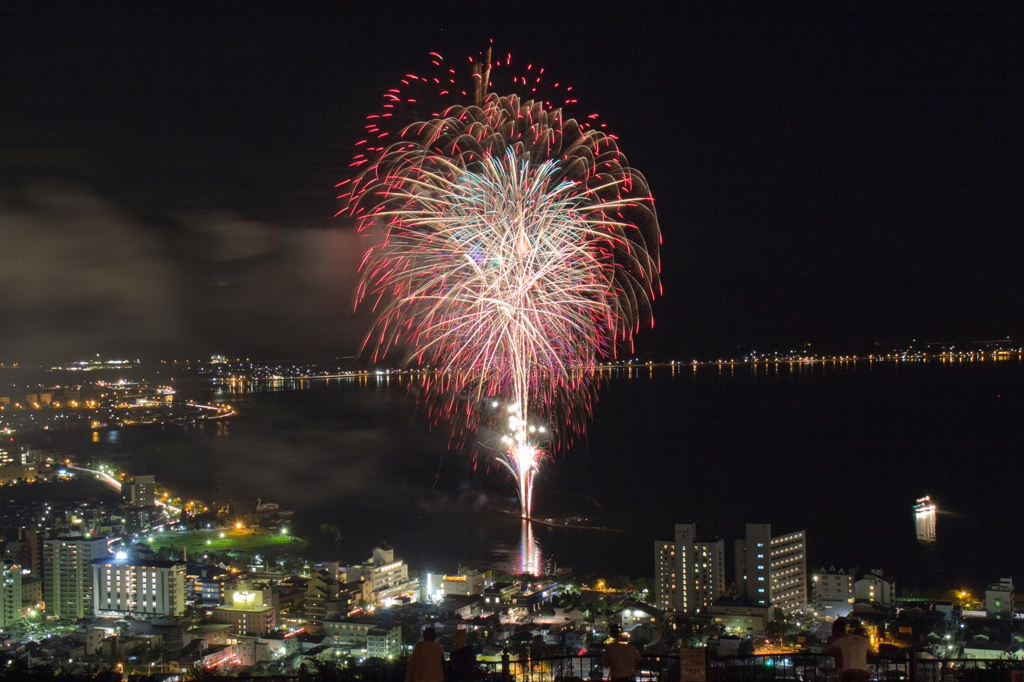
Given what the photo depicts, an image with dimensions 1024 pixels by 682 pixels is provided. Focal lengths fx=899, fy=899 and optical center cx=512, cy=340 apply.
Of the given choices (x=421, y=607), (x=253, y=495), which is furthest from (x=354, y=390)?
(x=421, y=607)

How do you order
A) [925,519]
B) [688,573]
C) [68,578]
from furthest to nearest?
1. [925,519]
2. [68,578]
3. [688,573]

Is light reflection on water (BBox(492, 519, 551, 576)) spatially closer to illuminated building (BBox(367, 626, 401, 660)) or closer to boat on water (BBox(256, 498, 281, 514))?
illuminated building (BBox(367, 626, 401, 660))

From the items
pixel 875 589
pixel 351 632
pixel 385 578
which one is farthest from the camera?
pixel 385 578

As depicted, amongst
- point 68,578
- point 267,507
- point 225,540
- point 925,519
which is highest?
point 68,578

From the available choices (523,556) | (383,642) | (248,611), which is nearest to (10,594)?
(248,611)

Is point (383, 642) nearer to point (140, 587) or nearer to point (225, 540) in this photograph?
point (140, 587)
